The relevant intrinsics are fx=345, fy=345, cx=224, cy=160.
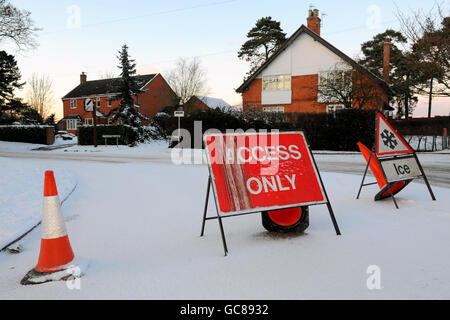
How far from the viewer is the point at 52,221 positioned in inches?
139

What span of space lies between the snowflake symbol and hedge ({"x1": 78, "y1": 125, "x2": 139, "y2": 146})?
2305 cm

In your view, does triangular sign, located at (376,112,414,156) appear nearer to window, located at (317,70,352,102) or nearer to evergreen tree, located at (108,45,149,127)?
window, located at (317,70,352,102)

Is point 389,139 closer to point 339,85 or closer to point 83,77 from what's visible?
point 339,85

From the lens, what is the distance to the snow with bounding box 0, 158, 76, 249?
193 inches

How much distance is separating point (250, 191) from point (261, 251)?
0.73 metres

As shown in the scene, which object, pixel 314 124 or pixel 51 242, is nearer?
pixel 51 242

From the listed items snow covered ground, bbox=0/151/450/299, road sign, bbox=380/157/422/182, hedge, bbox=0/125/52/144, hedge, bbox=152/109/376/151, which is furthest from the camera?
hedge, bbox=0/125/52/144

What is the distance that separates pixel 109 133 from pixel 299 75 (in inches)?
718

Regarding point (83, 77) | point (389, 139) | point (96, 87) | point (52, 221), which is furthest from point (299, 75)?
Result: point (83, 77)

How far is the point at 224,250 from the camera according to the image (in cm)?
392

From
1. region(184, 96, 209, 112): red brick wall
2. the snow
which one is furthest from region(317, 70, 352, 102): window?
the snow

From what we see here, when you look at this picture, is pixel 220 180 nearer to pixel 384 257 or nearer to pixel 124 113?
pixel 384 257
